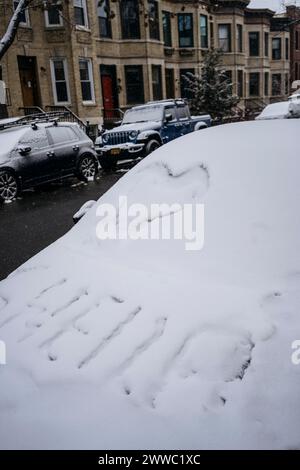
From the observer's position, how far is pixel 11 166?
31.1 ft

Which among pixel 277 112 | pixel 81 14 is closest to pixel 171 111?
pixel 277 112

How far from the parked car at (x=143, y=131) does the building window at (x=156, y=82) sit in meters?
11.4

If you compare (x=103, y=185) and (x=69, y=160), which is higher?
(x=69, y=160)

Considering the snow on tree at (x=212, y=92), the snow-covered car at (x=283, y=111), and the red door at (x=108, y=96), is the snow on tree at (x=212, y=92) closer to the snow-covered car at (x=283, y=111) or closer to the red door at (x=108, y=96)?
the snow-covered car at (x=283, y=111)

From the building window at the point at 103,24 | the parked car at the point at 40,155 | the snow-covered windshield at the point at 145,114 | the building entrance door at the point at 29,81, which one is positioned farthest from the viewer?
the building window at the point at 103,24

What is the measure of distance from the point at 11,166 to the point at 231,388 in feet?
29.6

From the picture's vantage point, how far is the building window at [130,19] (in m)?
22.9

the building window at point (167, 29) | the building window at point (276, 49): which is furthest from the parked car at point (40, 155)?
the building window at point (276, 49)

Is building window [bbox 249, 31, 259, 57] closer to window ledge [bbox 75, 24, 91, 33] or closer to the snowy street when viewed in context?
window ledge [bbox 75, 24, 91, 33]

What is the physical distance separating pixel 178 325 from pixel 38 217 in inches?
260

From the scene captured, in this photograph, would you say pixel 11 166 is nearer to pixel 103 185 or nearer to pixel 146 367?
pixel 103 185

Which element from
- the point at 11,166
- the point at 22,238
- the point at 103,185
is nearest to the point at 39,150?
the point at 11,166

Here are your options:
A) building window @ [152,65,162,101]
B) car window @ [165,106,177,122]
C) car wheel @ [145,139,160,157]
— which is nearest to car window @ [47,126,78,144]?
car wheel @ [145,139,160,157]
